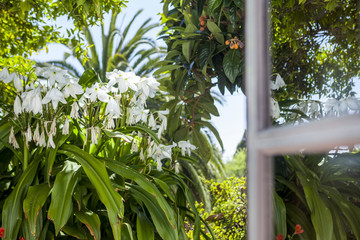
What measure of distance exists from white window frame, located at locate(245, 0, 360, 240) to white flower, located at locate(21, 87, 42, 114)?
83 cm

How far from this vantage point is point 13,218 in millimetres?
1183

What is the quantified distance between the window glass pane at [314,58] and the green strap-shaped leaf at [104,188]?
59 centimetres

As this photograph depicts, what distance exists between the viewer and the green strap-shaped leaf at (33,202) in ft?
3.71

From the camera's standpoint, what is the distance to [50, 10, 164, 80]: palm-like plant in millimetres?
5609

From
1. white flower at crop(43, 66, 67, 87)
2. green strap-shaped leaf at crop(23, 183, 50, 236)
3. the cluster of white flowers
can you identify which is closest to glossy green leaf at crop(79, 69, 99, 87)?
the cluster of white flowers

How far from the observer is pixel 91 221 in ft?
3.83

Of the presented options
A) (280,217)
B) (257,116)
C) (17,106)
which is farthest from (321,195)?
(17,106)

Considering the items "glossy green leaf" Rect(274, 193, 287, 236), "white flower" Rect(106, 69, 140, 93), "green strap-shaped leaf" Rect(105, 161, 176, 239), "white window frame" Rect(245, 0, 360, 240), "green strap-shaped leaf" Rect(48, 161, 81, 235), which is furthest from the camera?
"white flower" Rect(106, 69, 140, 93)

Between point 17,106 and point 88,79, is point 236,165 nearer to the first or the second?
point 88,79

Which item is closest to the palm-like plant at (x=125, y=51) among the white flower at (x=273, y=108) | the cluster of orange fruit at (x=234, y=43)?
the cluster of orange fruit at (x=234, y=43)

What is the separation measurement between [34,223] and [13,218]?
10 cm

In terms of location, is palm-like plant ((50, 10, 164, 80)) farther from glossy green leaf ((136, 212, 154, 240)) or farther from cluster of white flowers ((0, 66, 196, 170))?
glossy green leaf ((136, 212, 154, 240))

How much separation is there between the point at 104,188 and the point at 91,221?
4.0 inches

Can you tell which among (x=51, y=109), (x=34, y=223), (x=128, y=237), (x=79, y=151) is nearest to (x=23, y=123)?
(x=51, y=109)
